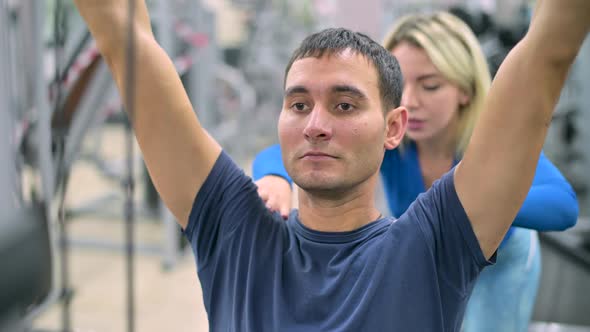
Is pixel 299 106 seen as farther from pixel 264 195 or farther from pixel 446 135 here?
pixel 446 135

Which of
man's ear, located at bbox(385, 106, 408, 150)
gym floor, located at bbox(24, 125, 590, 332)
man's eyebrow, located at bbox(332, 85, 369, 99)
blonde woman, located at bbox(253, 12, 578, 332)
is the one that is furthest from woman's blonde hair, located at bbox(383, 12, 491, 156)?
gym floor, located at bbox(24, 125, 590, 332)

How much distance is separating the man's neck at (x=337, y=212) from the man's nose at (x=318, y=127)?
106 mm

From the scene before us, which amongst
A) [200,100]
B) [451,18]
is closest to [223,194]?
[451,18]

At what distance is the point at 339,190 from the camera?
933 millimetres

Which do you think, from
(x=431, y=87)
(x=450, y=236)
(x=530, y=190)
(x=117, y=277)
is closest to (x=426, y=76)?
(x=431, y=87)

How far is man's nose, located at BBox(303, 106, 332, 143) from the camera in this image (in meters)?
0.91

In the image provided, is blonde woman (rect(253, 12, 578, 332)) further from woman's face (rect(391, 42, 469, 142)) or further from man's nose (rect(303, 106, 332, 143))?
man's nose (rect(303, 106, 332, 143))

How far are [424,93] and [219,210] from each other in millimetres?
612

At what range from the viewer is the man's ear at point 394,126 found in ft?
3.34

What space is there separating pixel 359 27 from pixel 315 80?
1.73m

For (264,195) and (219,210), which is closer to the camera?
(219,210)

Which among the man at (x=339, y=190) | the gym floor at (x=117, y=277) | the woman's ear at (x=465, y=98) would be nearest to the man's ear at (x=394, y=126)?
the man at (x=339, y=190)

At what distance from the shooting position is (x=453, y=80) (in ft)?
4.36

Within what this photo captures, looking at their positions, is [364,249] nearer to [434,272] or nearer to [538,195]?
[434,272]
